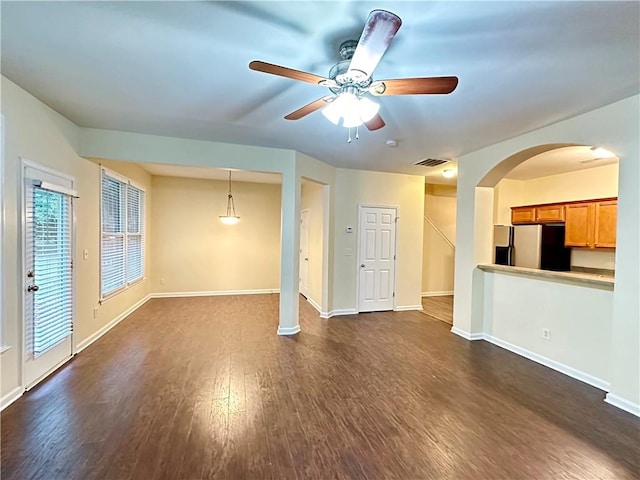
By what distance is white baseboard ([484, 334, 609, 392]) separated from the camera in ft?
9.79

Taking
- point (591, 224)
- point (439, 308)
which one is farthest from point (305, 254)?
point (591, 224)

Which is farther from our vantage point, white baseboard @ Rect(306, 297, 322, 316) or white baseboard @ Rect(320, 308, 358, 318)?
white baseboard @ Rect(306, 297, 322, 316)

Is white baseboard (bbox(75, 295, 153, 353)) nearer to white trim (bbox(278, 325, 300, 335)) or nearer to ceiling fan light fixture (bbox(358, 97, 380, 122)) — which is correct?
white trim (bbox(278, 325, 300, 335))

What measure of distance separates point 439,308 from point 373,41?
5655 mm

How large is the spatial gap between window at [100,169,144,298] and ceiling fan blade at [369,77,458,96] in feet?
13.6

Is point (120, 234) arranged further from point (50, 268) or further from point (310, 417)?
point (310, 417)

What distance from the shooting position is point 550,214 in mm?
5465

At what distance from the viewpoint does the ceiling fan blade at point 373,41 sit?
1.31m

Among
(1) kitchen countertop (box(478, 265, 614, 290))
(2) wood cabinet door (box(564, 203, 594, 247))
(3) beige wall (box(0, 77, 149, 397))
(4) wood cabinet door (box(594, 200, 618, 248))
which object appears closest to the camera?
(3) beige wall (box(0, 77, 149, 397))

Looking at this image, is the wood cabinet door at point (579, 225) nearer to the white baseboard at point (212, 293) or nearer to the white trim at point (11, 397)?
→ the white baseboard at point (212, 293)

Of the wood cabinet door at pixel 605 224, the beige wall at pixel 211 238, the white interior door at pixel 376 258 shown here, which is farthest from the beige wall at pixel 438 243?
the beige wall at pixel 211 238

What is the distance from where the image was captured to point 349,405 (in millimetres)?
2590

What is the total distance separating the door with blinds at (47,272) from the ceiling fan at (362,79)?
→ 8.35 ft

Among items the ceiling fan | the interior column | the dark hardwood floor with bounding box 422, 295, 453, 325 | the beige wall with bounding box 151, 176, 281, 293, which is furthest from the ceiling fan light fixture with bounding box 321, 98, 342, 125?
the beige wall with bounding box 151, 176, 281, 293
